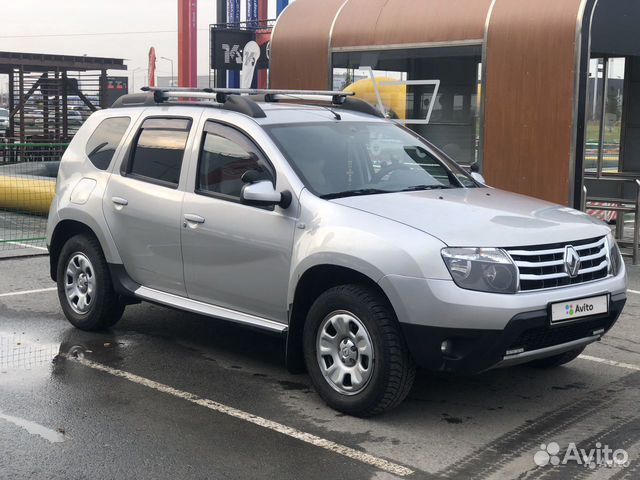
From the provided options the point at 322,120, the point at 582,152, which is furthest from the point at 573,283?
the point at 582,152

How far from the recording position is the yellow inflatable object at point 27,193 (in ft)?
49.6

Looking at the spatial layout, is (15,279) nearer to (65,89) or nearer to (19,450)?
(19,450)

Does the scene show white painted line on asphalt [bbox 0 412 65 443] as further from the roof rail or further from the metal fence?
the metal fence

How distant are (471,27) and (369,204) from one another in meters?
6.74

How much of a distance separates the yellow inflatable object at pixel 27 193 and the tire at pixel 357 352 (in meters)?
10.6

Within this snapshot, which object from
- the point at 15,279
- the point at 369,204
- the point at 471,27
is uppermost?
the point at 471,27

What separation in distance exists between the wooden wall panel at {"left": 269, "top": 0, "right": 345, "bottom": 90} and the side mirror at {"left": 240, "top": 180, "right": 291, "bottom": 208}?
26.8ft

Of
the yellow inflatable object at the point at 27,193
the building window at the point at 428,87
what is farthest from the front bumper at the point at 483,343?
the yellow inflatable object at the point at 27,193

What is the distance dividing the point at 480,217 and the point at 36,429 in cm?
272

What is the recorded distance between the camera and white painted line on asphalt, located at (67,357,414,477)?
4535 mm

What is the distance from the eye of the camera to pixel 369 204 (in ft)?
17.8

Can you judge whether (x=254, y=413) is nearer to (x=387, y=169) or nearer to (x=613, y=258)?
(x=387, y=169)

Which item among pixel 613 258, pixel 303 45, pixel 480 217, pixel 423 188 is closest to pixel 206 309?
pixel 423 188

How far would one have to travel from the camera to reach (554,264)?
507 cm
